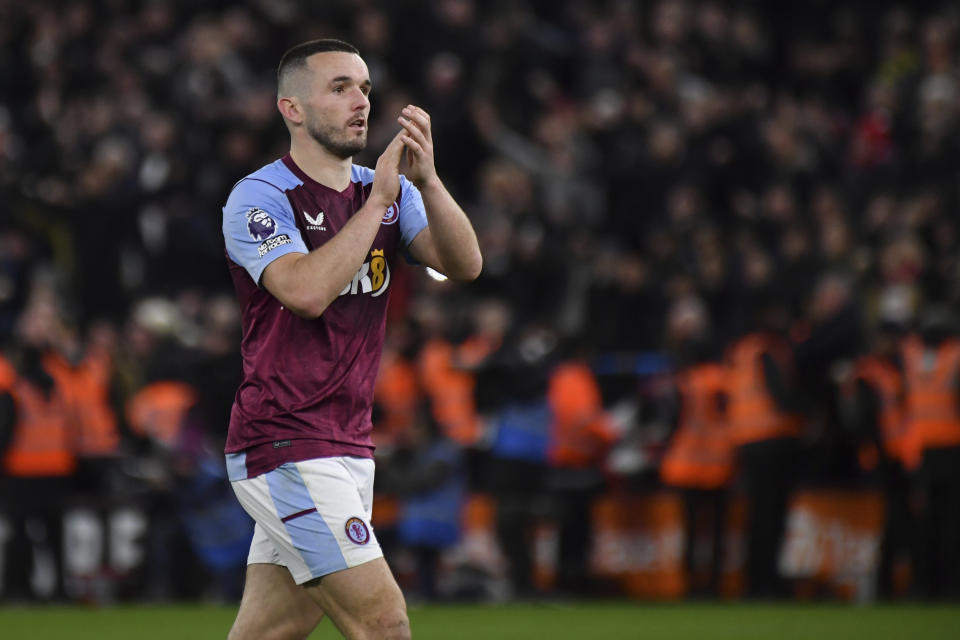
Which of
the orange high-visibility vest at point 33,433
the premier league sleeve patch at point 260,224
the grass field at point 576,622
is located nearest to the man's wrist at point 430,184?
the premier league sleeve patch at point 260,224

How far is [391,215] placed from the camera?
5.46 m

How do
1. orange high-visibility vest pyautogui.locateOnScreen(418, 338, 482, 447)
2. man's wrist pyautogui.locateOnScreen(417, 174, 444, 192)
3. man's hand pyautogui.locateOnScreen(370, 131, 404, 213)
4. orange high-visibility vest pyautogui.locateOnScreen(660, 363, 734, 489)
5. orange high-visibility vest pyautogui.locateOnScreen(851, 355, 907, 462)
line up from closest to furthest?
1. man's hand pyautogui.locateOnScreen(370, 131, 404, 213)
2. man's wrist pyautogui.locateOnScreen(417, 174, 444, 192)
3. orange high-visibility vest pyautogui.locateOnScreen(851, 355, 907, 462)
4. orange high-visibility vest pyautogui.locateOnScreen(660, 363, 734, 489)
5. orange high-visibility vest pyautogui.locateOnScreen(418, 338, 482, 447)

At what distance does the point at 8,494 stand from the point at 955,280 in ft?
25.6

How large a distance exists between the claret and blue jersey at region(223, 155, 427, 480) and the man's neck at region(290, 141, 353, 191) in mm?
23

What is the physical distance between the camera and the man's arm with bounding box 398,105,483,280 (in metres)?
5.14

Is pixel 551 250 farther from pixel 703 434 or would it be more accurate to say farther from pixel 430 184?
pixel 430 184

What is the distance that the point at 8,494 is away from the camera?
43.4 feet

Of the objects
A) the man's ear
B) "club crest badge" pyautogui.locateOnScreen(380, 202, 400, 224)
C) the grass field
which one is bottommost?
the grass field

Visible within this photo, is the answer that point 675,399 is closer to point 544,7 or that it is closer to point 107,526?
point 107,526

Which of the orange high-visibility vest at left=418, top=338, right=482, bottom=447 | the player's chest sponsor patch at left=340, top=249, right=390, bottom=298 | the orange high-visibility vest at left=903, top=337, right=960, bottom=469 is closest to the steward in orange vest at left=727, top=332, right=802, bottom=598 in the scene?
the orange high-visibility vest at left=903, top=337, right=960, bottom=469

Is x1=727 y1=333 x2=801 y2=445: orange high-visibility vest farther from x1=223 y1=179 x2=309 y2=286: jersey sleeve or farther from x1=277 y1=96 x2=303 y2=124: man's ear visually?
x1=223 y1=179 x2=309 y2=286: jersey sleeve

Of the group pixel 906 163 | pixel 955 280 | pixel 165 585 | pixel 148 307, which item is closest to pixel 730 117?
pixel 906 163

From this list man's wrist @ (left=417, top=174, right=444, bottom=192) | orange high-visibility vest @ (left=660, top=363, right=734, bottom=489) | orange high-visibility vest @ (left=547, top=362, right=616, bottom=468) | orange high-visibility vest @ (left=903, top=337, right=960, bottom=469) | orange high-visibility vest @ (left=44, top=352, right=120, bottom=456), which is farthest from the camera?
orange high-visibility vest @ (left=44, top=352, right=120, bottom=456)

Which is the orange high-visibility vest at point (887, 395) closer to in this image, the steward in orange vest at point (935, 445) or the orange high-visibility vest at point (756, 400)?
the steward in orange vest at point (935, 445)
